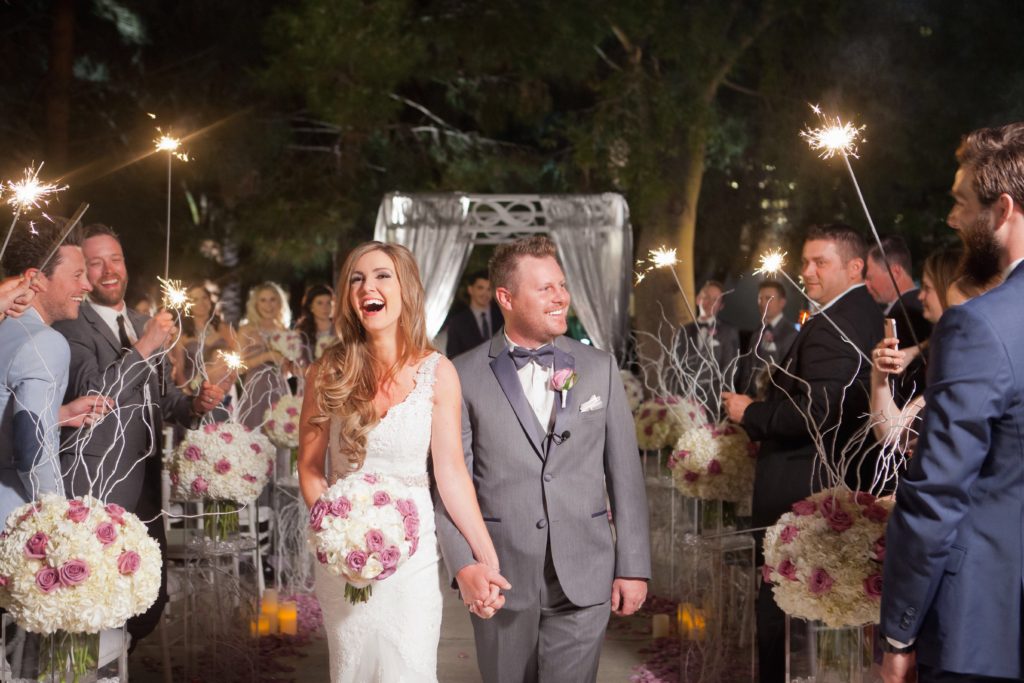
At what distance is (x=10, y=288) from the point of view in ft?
11.1

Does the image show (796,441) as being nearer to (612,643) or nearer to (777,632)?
(777,632)

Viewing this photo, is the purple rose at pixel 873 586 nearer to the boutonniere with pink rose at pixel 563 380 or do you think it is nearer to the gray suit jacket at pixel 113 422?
the boutonniere with pink rose at pixel 563 380

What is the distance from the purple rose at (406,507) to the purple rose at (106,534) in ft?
2.59

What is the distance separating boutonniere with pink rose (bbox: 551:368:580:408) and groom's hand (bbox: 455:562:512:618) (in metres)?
0.59

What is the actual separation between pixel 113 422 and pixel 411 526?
2010 millimetres

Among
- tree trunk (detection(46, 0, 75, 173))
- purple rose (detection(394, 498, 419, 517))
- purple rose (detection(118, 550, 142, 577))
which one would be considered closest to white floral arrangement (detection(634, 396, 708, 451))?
purple rose (detection(394, 498, 419, 517))

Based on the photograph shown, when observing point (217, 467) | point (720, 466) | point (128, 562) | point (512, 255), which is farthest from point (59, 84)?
point (128, 562)

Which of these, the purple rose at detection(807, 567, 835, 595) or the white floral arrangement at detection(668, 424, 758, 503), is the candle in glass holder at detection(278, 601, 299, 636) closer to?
the white floral arrangement at detection(668, 424, 758, 503)

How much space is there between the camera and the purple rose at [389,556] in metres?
2.96

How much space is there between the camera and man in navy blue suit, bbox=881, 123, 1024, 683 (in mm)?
2348

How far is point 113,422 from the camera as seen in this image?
15.0 feet

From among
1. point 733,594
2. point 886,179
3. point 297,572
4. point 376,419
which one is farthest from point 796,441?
point 886,179

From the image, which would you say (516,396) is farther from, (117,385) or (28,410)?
(117,385)

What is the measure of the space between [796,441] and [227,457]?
8.61ft
